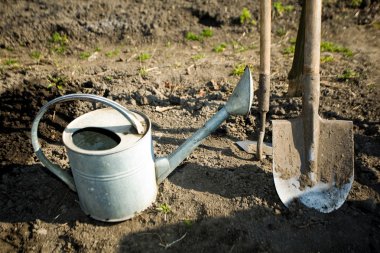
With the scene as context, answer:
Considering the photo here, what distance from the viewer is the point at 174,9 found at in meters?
5.47

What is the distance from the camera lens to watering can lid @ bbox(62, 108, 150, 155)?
217cm

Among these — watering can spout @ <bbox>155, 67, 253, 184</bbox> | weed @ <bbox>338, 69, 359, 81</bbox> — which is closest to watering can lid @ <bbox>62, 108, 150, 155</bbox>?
watering can spout @ <bbox>155, 67, 253, 184</bbox>

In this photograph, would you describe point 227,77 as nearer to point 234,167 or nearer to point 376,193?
point 234,167

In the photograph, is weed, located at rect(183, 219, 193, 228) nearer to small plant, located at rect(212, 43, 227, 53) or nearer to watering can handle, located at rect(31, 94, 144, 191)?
watering can handle, located at rect(31, 94, 144, 191)

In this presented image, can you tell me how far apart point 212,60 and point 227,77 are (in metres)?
0.51

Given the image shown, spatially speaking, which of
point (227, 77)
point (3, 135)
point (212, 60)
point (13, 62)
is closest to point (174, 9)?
point (212, 60)

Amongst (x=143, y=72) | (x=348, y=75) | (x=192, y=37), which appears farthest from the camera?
(x=192, y=37)

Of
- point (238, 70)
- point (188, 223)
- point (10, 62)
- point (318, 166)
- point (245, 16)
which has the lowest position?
point (188, 223)

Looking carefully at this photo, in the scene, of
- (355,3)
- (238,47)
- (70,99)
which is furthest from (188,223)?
(355,3)

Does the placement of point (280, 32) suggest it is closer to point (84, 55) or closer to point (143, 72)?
point (143, 72)

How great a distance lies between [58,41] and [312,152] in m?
3.92

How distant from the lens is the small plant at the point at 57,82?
154 inches

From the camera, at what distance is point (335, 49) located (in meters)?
4.55

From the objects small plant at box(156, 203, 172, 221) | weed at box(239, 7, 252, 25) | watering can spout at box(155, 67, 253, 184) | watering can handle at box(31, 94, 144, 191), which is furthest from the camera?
weed at box(239, 7, 252, 25)
